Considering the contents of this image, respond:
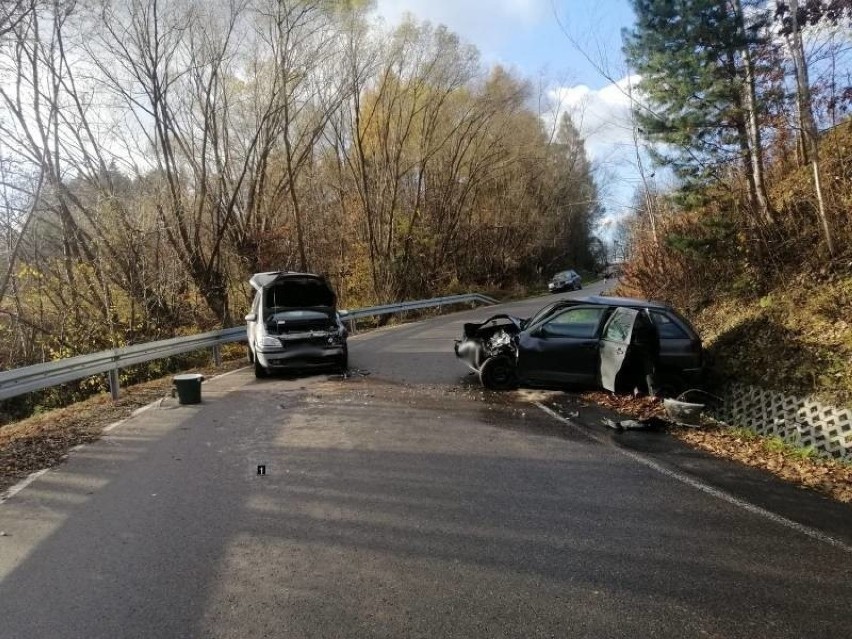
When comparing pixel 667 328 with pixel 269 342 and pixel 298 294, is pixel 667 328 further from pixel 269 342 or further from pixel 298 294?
pixel 298 294

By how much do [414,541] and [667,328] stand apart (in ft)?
20.8

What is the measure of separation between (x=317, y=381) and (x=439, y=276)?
23077 millimetres

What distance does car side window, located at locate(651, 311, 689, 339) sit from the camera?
923cm

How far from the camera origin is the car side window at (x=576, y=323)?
31.6 feet

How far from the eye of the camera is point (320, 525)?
4.73 metres

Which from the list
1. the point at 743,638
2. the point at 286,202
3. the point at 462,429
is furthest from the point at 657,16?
the point at 286,202

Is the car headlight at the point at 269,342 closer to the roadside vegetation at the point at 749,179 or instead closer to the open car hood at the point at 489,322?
the open car hood at the point at 489,322

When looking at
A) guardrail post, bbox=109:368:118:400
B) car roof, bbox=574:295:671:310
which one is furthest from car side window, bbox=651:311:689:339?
guardrail post, bbox=109:368:118:400

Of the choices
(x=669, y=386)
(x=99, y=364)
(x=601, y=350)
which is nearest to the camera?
(x=669, y=386)

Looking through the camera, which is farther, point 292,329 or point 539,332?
point 292,329

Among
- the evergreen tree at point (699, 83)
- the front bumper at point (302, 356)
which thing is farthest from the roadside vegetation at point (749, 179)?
the front bumper at point (302, 356)

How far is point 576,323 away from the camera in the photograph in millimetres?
9805

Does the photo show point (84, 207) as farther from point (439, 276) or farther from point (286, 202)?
point (439, 276)

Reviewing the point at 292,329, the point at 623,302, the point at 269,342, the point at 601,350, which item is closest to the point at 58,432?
the point at 269,342
